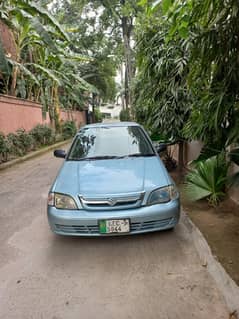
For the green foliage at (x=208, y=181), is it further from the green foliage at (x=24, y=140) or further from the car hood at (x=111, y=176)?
the green foliage at (x=24, y=140)

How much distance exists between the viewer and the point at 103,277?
2.88 meters

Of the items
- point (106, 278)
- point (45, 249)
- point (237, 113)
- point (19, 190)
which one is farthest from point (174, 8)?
point (19, 190)

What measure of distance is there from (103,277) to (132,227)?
67 cm

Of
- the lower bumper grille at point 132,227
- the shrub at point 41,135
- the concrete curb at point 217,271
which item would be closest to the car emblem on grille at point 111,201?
the lower bumper grille at point 132,227

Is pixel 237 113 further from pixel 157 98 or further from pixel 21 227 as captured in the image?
pixel 21 227

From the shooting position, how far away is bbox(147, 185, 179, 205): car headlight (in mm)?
3330

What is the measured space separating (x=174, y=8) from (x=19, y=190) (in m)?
5.46

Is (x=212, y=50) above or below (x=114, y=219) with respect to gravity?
above

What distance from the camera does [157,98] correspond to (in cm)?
585

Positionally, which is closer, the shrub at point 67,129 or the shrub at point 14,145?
the shrub at point 14,145

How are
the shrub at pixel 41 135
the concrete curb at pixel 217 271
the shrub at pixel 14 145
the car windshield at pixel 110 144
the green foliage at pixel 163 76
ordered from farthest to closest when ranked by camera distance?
the shrub at pixel 41 135 → the shrub at pixel 14 145 → the green foliage at pixel 163 76 → the car windshield at pixel 110 144 → the concrete curb at pixel 217 271

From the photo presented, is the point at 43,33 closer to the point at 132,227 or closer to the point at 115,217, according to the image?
the point at 115,217

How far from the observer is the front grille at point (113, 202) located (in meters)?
3.25

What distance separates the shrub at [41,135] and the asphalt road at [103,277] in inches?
392
